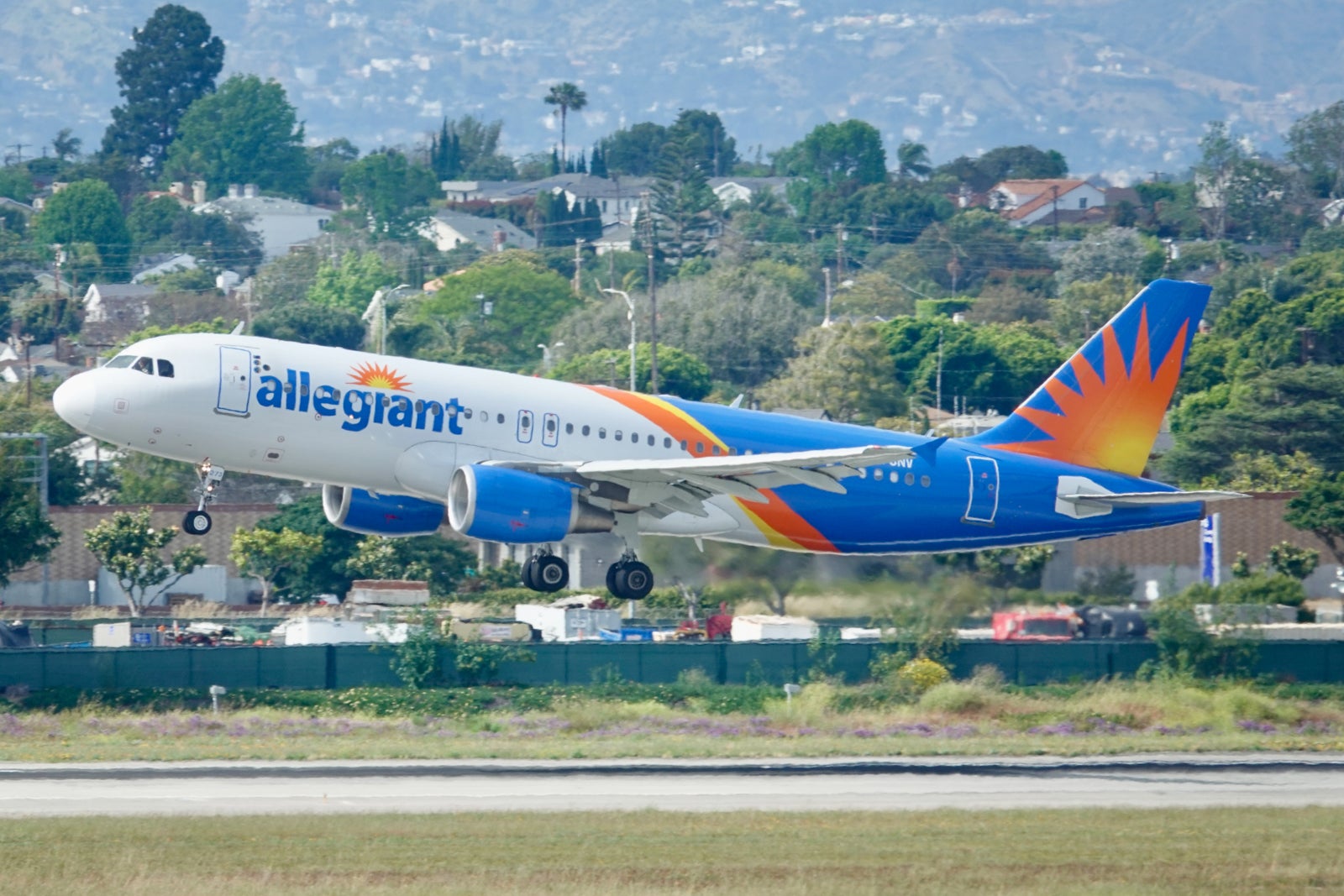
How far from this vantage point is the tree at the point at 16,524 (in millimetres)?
65062

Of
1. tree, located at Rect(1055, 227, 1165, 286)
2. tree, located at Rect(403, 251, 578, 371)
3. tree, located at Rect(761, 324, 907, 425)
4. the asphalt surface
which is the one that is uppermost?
tree, located at Rect(1055, 227, 1165, 286)

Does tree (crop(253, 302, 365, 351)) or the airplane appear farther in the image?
tree (crop(253, 302, 365, 351))

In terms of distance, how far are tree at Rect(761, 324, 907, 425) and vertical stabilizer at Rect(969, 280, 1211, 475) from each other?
68872mm

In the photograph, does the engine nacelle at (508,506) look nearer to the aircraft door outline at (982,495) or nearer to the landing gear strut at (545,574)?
the landing gear strut at (545,574)

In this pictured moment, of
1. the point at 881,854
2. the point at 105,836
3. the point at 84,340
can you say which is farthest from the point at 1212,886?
the point at 84,340

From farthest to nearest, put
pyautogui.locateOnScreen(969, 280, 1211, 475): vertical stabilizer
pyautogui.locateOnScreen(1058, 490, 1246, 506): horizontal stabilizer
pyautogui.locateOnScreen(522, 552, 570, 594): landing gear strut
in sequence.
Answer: pyautogui.locateOnScreen(969, 280, 1211, 475): vertical stabilizer < pyautogui.locateOnScreen(1058, 490, 1246, 506): horizontal stabilizer < pyautogui.locateOnScreen(522, 552, 570, 594): landing gear strut

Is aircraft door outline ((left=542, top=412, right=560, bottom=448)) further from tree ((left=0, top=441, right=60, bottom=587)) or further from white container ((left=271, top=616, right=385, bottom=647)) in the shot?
tree ((left=0, top=441, right=60, bottom=587))

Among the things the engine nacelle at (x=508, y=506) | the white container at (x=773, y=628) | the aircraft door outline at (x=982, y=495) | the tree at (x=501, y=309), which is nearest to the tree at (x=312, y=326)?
the tree at (x=501, y=309)

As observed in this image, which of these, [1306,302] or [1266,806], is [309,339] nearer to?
[1306,302]

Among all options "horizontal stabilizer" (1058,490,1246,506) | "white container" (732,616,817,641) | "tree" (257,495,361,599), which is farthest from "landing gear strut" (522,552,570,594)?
"tree" (257,495,361,599)

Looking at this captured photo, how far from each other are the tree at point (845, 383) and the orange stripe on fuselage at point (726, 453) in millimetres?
73927

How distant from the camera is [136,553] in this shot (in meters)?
71.5

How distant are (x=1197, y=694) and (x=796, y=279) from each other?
473ft

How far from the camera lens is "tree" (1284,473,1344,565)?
224 ft
